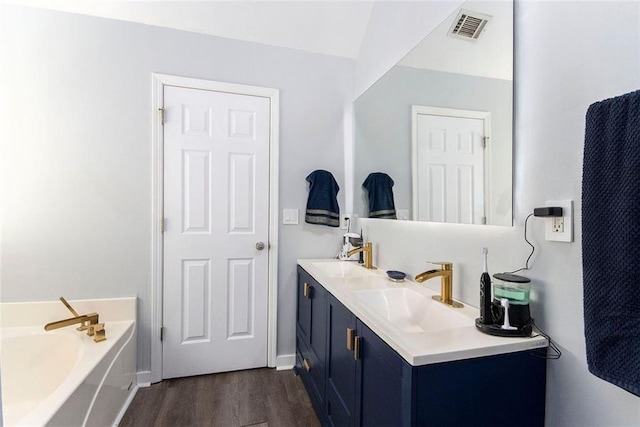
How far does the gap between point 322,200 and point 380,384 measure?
1430 mm

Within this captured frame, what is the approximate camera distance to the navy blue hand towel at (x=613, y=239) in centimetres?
67

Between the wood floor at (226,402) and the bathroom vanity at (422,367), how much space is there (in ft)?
1.43

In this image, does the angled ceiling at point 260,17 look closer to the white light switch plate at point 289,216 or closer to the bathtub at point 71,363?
the white light switch plate at point 289,216

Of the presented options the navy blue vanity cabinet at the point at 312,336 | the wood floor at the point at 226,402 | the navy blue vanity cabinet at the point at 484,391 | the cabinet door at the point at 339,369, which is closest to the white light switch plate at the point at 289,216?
the navy blue vanity cabinet at the point at 312,336

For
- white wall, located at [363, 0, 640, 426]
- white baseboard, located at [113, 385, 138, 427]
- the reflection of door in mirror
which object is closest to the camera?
white wall, located at [363, 0, 640, 426]

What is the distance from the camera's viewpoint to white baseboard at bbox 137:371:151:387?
202 centimetres

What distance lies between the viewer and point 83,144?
1936mm

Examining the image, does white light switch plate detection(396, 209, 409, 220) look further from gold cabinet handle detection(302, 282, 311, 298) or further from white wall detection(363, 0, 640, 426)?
gold cabinet handle detection(302, 282, 311, 298)

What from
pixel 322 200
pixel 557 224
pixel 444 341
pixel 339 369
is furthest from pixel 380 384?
pixel 322 200

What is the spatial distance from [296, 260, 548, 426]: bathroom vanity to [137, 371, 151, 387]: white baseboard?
1304 mm

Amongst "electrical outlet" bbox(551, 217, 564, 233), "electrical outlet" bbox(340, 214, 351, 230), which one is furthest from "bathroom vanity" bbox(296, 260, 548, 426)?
"electrical outlet" bbox(340, 214, 351, 230)

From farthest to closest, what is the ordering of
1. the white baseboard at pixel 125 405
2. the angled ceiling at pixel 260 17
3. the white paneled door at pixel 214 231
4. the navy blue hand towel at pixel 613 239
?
the white paneled door at pixel 214 231 < the angled ceiling at pixel 260 17 < the white baseboard at pixel 125 405 < the navy blue hand towel at pixel 613 239

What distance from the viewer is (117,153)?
1991mm

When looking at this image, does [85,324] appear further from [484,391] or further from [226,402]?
[484,391]
